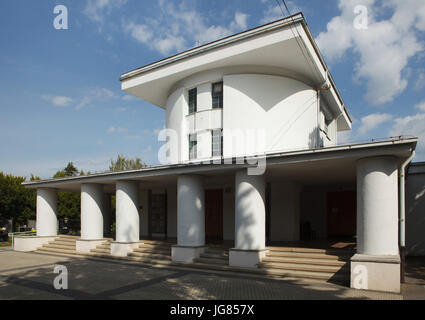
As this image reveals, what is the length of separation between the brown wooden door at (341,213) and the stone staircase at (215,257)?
8081 mm

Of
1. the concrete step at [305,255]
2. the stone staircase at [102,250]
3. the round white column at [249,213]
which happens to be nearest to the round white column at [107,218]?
the stone staircase at [102,250]

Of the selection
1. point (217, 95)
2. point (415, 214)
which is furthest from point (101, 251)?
point (415, 214)

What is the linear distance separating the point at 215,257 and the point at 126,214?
5516mm

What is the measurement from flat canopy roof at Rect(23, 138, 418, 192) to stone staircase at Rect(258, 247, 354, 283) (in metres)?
3.15

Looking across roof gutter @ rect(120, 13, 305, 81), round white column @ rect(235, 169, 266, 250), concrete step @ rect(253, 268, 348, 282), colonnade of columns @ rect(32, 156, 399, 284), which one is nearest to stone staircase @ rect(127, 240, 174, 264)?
colonnade of columns @ rect(32, 156, 399, 284)

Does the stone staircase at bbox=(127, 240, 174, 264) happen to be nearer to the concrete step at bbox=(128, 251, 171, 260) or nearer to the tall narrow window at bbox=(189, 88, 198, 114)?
the concrete step at bbox=(128, 251, 171, 260)

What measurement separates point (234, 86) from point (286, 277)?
9.12 metres

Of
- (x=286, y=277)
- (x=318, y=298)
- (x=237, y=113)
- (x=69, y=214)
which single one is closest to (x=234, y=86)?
(x=237, y=113)

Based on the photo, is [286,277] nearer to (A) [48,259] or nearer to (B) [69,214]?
(A) [48,259]

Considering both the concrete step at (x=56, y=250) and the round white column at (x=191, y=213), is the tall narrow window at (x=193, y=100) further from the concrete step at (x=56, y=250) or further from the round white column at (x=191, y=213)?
the concrete step at (x=56, y=250)

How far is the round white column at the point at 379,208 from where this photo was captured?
31.7 ft

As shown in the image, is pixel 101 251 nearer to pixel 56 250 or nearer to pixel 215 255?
pixel 56 250

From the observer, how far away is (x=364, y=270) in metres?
9.37
